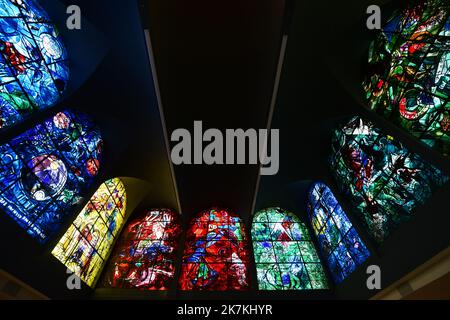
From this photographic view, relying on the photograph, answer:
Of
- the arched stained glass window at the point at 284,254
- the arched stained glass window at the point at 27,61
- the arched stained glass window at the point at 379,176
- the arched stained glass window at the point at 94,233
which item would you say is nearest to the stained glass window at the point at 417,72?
the arched stained glass window at the point at 379,176

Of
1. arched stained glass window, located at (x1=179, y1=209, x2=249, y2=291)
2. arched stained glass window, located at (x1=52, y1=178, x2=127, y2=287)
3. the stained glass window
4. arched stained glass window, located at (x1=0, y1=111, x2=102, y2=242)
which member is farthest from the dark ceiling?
arched stained glass window, located at (x1=179, y1=209, x2=249, y2=291)

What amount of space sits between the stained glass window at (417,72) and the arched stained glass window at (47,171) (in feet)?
26.1

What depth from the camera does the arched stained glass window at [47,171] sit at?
4652mm

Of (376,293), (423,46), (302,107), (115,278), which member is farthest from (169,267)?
(423,46)

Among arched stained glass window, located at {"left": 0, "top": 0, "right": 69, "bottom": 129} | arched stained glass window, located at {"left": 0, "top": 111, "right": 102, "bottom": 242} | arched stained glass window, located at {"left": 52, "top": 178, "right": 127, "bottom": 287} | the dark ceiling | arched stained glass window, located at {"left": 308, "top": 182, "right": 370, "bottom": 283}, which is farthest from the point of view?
arched stained glass window, located at {"left": 308, "top": 182, "right": 370, "bottom": 283}

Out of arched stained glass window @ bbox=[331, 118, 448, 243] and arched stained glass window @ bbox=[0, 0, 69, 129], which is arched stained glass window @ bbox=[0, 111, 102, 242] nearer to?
arched stained glass window @ bbox=[0, 0, 69, 129]

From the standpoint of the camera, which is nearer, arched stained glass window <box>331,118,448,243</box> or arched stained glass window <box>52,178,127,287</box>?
arched stained glass window <box>331,118,448,243</box>

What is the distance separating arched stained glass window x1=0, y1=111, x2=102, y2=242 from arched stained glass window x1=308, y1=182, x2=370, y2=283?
25.5 feet

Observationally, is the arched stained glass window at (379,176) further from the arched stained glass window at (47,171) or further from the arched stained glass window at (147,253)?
the arched stained glass window at (47,171)

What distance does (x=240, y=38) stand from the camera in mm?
6082

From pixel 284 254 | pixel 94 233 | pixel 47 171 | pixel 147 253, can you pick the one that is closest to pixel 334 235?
pixel 284 254

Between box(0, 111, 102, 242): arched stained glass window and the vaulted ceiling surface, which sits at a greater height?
the vaulted ceiling surface

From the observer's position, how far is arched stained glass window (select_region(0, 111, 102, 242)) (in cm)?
465

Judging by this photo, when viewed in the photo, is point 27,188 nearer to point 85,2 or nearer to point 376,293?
point 85,2
